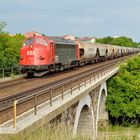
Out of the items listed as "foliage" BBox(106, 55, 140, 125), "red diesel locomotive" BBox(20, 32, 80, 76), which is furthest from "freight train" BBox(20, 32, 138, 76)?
"foliage" BBox(106, 55, 140, 125)

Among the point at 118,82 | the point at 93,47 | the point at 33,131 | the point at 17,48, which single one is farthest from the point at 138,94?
the point at 33,131

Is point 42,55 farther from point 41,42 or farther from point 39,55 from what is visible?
point 41,42

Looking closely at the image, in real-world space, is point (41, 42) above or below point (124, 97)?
above

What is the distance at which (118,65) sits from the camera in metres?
43.7

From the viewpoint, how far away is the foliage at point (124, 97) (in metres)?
38.6

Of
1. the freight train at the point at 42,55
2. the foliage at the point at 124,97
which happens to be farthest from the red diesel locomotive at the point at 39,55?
the foliage at the point at 124,97

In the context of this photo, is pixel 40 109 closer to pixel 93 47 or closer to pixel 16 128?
pixel 16 128

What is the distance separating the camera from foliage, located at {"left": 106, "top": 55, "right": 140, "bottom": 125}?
38.6 m

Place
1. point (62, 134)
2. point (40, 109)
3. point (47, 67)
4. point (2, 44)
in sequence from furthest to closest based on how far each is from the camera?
point (2, 44), point (47, 67), point (40, 109), point (62, 134)

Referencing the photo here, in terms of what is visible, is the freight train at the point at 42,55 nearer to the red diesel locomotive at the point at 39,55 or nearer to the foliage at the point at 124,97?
the red diesel locomotive at the point at 39,55

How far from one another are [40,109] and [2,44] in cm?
3598

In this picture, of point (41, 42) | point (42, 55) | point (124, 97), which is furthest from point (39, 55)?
point (124, 97)

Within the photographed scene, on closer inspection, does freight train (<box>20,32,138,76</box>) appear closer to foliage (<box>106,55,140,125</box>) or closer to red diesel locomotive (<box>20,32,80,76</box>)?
red diesel locomotive (<box>20,32,80,76</box>)

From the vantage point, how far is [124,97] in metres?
40.6
